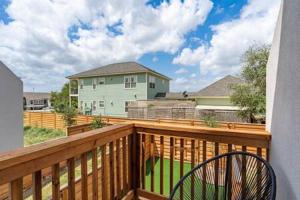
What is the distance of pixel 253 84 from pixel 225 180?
10.2 metres

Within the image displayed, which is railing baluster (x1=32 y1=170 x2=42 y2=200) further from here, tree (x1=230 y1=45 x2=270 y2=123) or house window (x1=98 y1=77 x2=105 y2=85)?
house window (x1=98 y1=77 x2=105 y2=85)

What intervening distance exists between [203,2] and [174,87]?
17752 mm

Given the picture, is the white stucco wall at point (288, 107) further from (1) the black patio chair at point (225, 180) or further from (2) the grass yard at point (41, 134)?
(2) the grass yard at point (41, 134)

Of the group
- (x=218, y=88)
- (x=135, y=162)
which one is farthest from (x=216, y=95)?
(x=135, y=162)

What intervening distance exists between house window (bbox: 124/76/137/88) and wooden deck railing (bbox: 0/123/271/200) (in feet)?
45.1

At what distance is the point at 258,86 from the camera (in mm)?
10109

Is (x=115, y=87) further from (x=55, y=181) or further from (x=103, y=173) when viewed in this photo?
(x=55, y=181)

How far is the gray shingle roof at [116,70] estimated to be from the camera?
15.7 meters

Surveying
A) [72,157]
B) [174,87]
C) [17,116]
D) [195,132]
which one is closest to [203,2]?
[195,132]

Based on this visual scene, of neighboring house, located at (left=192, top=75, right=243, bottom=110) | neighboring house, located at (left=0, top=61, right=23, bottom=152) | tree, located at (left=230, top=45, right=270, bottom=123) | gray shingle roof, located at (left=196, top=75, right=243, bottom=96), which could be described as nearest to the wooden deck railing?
neighboring house, located at (left=0, top=61, right=23, bottom=152)

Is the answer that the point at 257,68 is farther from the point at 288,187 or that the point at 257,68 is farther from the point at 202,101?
the point at 288,187

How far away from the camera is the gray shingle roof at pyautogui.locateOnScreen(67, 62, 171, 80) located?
15.7m

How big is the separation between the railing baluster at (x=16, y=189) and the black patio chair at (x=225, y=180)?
90 centimetres

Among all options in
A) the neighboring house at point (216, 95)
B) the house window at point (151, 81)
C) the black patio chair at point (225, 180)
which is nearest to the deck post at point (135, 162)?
the black patio chair at point (225, 180)
